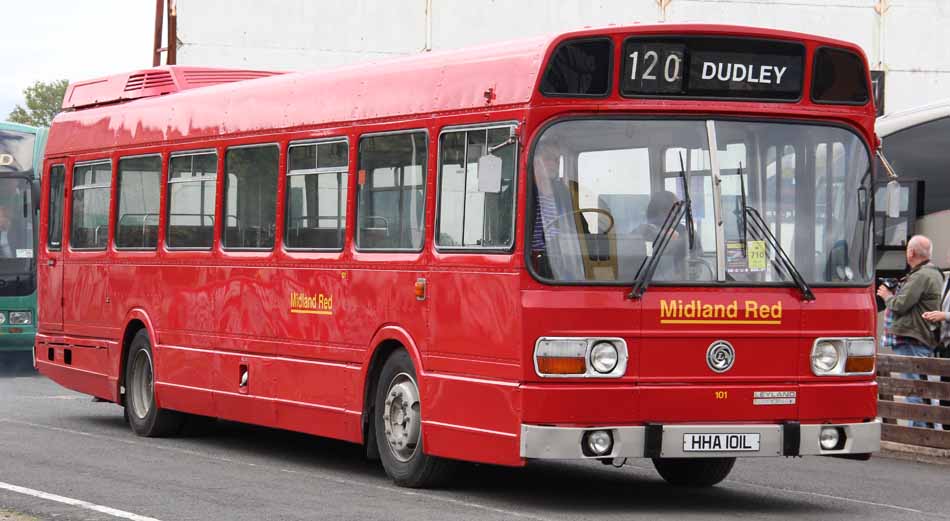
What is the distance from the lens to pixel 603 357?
1146 centimetres

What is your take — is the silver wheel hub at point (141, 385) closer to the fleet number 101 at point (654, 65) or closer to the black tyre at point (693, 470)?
the black tyre at point (693, 470)

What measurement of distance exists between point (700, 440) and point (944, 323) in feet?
20.7

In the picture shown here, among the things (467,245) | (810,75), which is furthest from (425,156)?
(810,75)

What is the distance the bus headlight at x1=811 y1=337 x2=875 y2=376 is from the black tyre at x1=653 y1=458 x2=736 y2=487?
1584 millimetres

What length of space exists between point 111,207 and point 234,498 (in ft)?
22.1

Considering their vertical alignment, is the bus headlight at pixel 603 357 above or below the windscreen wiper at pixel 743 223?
below

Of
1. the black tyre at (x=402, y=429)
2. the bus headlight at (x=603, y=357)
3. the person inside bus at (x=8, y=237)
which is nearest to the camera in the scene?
the bus headlight at (x=603, y=357)

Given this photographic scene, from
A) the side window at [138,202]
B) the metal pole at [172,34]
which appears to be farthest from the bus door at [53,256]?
the metal pole at [172,34]

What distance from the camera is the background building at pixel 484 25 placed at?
109 feet

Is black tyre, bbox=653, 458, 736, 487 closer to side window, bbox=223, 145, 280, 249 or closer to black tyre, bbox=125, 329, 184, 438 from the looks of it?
side window, bbox=223, 145, 280, 249

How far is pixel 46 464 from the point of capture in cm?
1415

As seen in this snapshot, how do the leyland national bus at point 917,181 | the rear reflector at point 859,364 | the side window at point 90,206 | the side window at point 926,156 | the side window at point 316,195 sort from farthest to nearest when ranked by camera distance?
the side window at point 926,156 < the leyland national bus at point 917,181 < the side window at point 90,206 < the side window at point 316,195 < the rear reflector at point 859,364

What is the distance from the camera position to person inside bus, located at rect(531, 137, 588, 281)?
11.5m

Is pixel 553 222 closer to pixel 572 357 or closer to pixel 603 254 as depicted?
pixel 603 254
